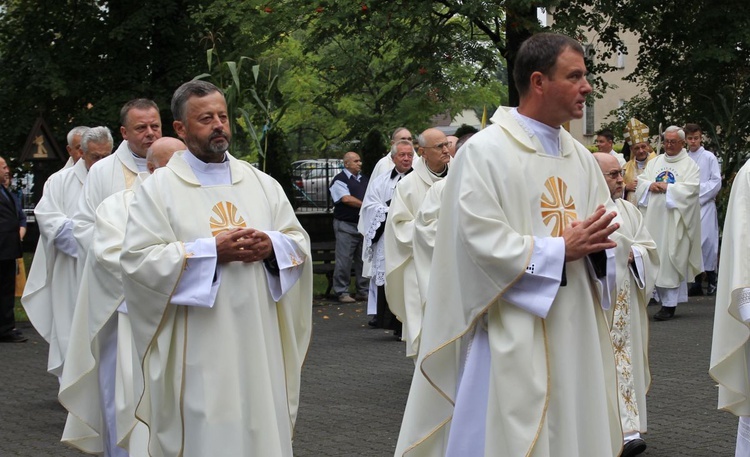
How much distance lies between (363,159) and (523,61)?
47.2ft

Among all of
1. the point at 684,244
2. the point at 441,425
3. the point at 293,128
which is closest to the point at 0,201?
the point at 684,244

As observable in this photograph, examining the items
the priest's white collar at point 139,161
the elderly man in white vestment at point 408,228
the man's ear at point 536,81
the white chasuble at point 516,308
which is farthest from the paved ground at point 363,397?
the man's ear at point 536,81

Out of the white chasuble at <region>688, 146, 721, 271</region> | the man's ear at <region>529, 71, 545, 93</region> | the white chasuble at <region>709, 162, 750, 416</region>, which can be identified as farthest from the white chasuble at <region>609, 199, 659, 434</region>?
the white chasuble at <region>688, 146, 721, 271</region>

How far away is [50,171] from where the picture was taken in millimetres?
19219

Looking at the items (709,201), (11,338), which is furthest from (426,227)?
(709,201)

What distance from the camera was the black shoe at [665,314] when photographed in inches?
554

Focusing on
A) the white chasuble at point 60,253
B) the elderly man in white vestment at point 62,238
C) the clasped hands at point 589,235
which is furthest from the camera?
the white chasuble at point 60,253

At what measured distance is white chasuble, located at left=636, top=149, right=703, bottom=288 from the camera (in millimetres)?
14922

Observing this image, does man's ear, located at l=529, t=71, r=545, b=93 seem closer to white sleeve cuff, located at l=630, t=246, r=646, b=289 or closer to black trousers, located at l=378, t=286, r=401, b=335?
white sleeve cuff, located at l=630, t=246, r=646, b=289

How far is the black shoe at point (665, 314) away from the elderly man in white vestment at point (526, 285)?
9190 mm

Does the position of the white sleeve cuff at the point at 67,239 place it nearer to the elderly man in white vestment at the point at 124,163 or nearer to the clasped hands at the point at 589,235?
the elderly man in white vestment at the point at 124,163

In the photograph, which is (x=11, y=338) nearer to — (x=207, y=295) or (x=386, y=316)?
(x=386, y=316)

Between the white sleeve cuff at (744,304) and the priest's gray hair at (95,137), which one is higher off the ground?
the priest's gray hair at (95,137)

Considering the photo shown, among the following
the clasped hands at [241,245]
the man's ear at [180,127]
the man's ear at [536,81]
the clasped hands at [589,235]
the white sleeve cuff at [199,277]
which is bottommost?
the white sleeve cuff at [199,277]
